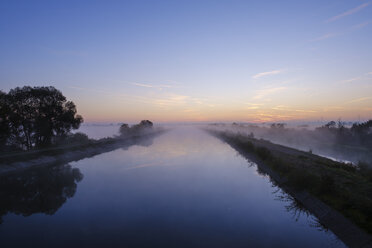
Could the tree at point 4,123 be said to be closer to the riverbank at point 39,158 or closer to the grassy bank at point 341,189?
the riverbank at point 39,158

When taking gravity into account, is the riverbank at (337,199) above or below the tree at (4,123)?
below

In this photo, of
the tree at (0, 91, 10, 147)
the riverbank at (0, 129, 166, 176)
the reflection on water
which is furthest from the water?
the tree at (0, 91, 10, 147)

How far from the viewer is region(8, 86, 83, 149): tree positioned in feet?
112

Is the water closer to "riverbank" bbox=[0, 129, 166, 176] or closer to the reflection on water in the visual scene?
the reflection on water

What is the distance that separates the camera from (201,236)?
9695 millimetres

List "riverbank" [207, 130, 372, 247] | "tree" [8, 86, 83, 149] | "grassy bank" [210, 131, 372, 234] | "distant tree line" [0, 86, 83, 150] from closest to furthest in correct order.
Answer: "riverbank" [207, 130, 372, 247] → "grassy bank" [210, 131, 372, 234] → "distant tree line" [0, 86, 83, 150] → "tree" [8, 86, 83, 149]

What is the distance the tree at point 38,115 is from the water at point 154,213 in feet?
57.3

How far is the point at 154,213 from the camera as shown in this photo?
40.2 feet

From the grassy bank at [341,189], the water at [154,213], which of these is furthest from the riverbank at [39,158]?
the grassy bank at [341,189]

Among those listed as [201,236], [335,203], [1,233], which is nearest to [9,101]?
[1,233]

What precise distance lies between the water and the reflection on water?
7cm

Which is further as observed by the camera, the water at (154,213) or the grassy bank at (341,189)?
the grassy bank at (341,189)

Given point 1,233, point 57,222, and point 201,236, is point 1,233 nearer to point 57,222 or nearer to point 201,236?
point 57,222

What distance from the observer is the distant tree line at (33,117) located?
32.2m
